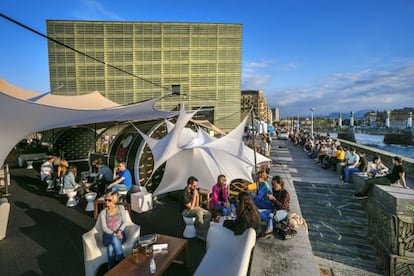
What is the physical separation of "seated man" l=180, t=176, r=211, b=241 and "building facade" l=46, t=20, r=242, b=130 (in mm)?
22113

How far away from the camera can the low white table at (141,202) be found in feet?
19.8

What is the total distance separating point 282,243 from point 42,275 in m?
3.62

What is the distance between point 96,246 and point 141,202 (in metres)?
2.70

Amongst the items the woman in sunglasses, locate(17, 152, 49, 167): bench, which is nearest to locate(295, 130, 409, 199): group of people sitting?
the woman in sunglasses

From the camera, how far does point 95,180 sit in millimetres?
7652

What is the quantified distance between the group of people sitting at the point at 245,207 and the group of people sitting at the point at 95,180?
2034 millimetres

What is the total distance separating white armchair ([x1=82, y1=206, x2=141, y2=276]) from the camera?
3207 mm

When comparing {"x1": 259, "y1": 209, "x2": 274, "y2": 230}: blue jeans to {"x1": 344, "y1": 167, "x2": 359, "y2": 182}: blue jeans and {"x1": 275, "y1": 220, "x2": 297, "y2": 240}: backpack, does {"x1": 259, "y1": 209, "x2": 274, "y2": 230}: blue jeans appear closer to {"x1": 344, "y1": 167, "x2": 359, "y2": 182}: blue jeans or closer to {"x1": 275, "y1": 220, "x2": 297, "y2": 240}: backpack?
{"x1": 275, "y1": 220, "x2": 297, "y2": 240}: backpack

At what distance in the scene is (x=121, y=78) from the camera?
2792 centimetres

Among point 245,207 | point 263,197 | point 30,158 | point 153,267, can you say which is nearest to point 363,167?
point 263,197

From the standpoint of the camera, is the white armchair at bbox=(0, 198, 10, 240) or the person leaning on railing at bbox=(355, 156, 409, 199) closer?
the white armchair at bbox=(0, 198, 10, 240)

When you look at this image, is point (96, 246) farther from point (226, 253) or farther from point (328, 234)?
point (328, 234)

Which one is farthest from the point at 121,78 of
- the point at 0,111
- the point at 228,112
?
the point at 0,111

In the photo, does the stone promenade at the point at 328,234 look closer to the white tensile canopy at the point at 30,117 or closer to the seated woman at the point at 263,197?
the seated woman at the point at 263,197
